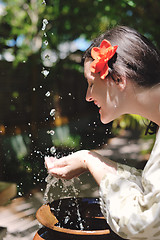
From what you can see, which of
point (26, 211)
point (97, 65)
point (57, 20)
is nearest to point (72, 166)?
point (97, 65)

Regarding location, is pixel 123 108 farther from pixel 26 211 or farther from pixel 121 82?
pixel 26 211

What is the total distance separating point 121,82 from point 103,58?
0.40 feet

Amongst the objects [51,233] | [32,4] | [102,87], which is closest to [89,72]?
[102,87]

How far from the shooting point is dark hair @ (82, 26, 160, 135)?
3.83 ft

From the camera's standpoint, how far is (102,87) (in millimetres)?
1254

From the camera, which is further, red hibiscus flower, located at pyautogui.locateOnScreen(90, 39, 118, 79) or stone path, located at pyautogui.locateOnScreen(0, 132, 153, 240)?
stone path, located at pyautogui.locateOnScreen(0, 132, 153, 240)

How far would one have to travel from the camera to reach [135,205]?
3.29 feet

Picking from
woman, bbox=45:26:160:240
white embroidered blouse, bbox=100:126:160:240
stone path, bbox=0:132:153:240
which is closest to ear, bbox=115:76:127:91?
woman, bbox=45:26:160:240

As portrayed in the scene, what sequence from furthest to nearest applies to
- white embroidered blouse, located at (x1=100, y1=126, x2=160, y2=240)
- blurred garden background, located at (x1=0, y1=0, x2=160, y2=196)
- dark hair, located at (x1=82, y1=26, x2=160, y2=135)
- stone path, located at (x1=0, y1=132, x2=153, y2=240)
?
blurred garden background, located at (x1=0, y1=0, x2=160, y2=196), stone path, located at (x1=0, y1=132, x2=153, y2=240), dark hair, located at (x1=82, y1=26, x2=160, y2=135), white embroidered blouse, located at (x1=100, y1=126, x2=160, y2=240)

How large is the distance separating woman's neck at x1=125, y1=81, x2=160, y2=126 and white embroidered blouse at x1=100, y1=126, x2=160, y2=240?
0.18 metres

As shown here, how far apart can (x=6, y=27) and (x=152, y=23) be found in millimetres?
2340

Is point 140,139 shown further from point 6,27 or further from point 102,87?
point 102,87

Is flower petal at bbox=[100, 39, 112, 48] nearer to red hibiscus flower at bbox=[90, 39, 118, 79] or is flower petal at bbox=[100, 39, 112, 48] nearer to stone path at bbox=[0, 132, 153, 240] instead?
red hibiscus flower at bbox=[90, 39, 118, 79]

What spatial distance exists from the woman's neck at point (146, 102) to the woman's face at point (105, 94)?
6 centimetres
